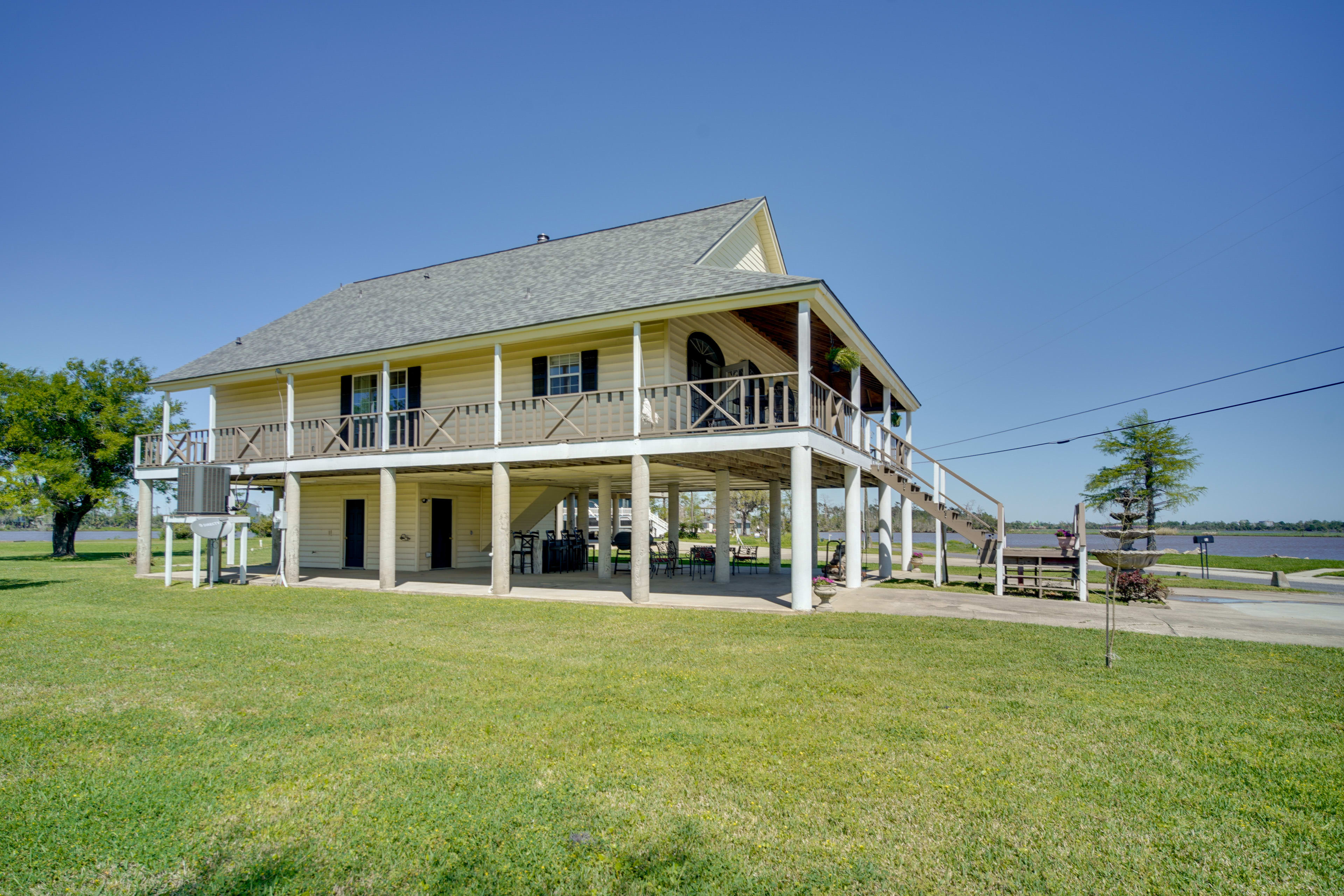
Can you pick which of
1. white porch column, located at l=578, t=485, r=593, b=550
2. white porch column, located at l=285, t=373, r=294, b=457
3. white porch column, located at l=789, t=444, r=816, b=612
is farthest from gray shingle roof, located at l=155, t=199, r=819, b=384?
white porch column, located at l=578, t=485, r=593, b=550

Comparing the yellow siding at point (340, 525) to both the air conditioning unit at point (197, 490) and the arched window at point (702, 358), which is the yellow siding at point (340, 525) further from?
the arched window at point (702, 358)

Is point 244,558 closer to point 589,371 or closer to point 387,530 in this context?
point 387,530

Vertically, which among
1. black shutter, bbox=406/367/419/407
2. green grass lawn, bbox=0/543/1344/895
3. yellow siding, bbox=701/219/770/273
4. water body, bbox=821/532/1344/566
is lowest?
water body, bbox=821/532/1344/566

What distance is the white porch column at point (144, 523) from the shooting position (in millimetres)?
19344

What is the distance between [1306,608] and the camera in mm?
13320

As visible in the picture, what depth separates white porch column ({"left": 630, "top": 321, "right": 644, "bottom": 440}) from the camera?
42.3 ft

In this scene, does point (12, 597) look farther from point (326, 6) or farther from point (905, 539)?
point (905, 539)

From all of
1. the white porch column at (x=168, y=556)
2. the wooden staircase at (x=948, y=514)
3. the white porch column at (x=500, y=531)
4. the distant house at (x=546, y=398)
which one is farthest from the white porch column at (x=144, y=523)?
the wooden staircase at (x=948, y=514)

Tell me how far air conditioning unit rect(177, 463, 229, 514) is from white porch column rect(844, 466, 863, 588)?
49.6 feet

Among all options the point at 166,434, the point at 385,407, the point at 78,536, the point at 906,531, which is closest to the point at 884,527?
the point at 906,531

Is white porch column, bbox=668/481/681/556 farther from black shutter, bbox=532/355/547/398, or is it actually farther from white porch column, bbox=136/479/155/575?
white porch column, bbox=136/479/155/575

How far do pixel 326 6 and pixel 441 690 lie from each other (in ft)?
44.9

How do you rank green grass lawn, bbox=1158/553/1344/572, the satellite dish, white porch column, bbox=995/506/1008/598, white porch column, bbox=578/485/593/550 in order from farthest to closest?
green grass lawn, bbox=1158/553/1344/572, white porch column, bbox=578/485/593/550, the satellite dish, white porch column, bbox=995/506/1008/598

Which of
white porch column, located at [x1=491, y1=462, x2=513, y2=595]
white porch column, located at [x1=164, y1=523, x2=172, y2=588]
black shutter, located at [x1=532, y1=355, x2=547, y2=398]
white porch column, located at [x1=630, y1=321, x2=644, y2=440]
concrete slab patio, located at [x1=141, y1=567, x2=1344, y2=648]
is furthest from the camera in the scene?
black shutter, located at [x1=532, y1=355, x2=547, y2=398]
